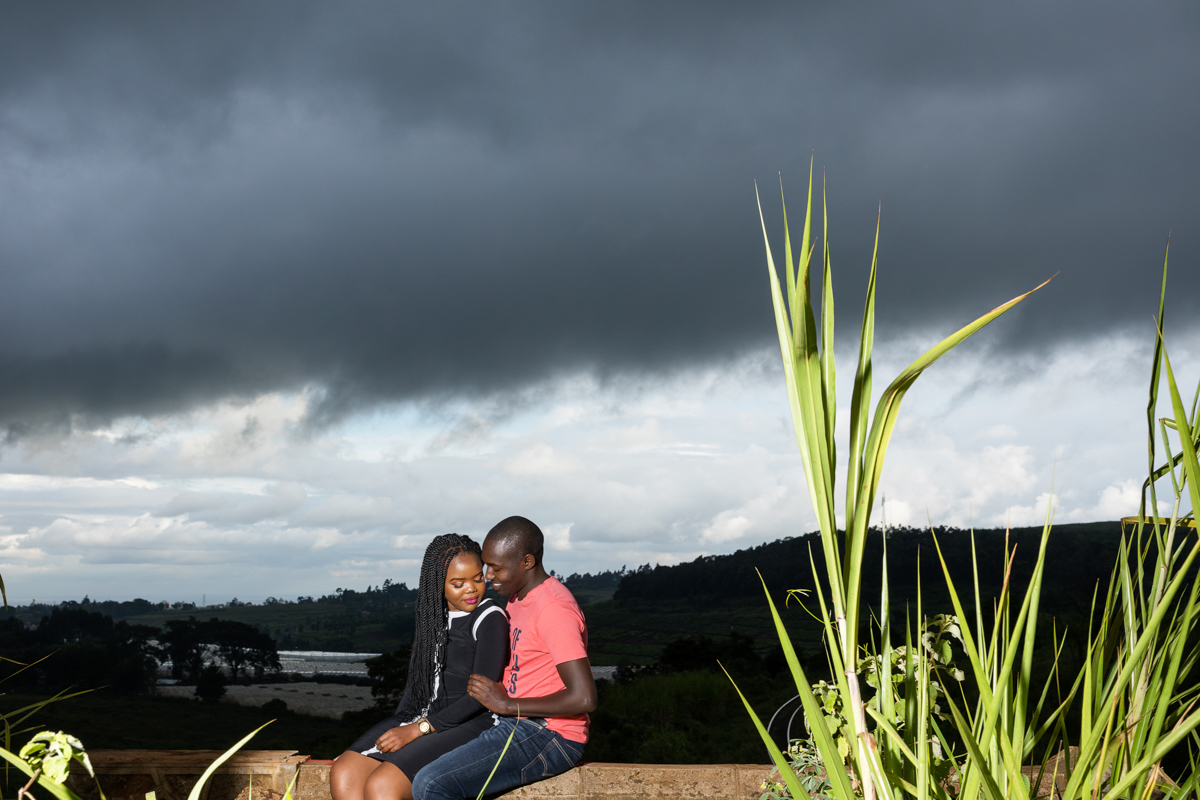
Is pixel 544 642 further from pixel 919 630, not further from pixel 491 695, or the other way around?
pixel 919 630

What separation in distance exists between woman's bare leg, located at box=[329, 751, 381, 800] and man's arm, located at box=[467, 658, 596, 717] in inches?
16.7

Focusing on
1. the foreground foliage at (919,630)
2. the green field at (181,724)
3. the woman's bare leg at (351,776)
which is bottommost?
the green field at (181,724)

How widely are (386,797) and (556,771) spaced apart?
0.56 meters

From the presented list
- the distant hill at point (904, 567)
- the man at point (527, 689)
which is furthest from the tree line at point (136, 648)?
the man at point (527, 689)

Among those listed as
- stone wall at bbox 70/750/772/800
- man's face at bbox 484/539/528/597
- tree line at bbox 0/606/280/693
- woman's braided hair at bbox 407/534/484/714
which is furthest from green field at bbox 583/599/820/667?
man's face at bbox 484/539/528/597

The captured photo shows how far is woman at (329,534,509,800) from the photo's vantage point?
97.7 inches

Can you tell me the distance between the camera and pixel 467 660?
8.93 ft

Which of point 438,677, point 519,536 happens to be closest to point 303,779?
point 438,677

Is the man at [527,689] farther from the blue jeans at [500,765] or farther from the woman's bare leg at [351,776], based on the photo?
the woman's bare leg at [351,776]

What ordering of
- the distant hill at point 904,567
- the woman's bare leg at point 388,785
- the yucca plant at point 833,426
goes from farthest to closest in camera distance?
the distant hill at point 904,567, the woman's bare leg at point 388,785, the yucca plant at point 833,426

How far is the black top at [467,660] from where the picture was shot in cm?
261

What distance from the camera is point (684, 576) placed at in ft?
78.8

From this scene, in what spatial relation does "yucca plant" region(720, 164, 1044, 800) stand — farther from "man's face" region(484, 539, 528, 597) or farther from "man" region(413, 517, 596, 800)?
"man's face" region(484, 539, 528, 597)

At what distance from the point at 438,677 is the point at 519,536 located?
641 millimetres
